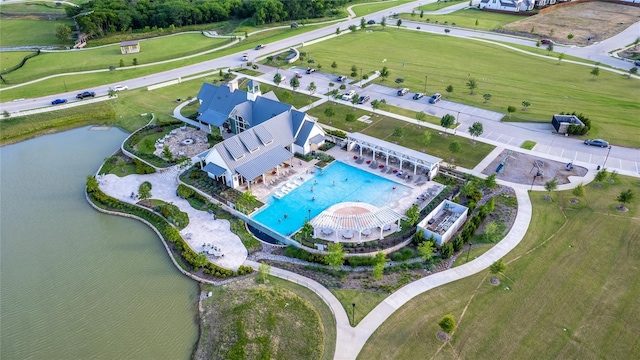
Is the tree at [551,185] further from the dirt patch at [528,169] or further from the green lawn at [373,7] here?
the green lawn at [373,7]

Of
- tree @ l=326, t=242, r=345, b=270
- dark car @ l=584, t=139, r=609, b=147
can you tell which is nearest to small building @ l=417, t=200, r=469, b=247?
tree @ l=326, t=242, r=345, b=270

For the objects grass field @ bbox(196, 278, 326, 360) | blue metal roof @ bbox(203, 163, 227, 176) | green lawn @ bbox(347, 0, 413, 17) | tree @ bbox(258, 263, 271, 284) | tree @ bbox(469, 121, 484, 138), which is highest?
green lawn @ bbox(347, 0, 413, 17)

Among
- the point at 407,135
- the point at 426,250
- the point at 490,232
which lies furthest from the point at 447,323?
the point at 407,135

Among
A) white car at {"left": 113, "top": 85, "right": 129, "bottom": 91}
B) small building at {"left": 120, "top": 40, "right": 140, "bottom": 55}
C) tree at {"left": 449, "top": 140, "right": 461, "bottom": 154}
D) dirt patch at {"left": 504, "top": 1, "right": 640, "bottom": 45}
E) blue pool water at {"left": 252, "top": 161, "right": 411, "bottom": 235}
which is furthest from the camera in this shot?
dirt patch at {"left": 504, "top": 1, "right": 640, "bottom": 45}

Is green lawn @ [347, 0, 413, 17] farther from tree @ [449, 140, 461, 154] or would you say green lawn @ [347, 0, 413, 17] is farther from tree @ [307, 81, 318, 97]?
tree @ [449, 140, 461, 154]

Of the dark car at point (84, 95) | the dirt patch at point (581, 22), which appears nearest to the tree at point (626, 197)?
the dirt patch at point (581, 22)

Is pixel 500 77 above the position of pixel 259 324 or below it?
above

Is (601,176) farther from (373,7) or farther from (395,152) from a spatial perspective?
(373,7)

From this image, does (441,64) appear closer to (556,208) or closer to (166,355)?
(556,208)

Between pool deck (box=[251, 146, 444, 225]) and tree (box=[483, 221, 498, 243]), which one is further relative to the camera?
pool deck (box=[251, 146, 444, 225])
